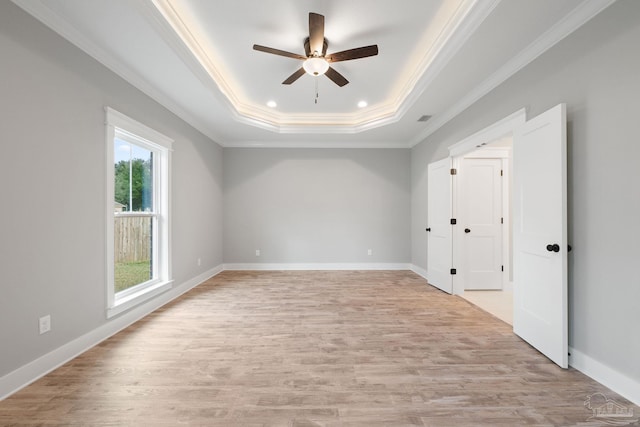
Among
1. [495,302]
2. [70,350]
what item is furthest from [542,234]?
[70,350]

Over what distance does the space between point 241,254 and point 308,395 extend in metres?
4.36

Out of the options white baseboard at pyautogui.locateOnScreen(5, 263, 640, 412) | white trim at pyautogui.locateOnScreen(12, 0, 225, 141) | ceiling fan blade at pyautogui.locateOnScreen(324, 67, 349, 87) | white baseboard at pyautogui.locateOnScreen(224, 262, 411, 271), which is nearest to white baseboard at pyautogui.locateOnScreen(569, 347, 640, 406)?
white baseboard at pyautogui.locateOnScreen(5, 263, 640, 412)

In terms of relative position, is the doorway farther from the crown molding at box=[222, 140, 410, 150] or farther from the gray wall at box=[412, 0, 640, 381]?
the gray wall at box=[412, 0, 640, 381]

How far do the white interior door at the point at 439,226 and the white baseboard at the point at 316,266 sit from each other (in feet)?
3.71

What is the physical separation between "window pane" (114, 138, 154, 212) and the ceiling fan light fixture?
225cm

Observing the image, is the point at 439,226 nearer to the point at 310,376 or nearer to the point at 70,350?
the point at 310,376

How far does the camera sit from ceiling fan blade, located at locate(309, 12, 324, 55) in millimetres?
2234

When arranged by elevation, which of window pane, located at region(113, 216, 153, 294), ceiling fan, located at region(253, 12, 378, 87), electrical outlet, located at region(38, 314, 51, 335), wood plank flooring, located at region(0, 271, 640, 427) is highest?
ceiling fan, located at region(253, 12, 378, 87)

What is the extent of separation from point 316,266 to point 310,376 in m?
3.83

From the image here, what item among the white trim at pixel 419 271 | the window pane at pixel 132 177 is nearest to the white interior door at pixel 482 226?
the white trim at pixel 419 271

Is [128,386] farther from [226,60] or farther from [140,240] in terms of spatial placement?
[226,60]

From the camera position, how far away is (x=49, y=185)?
2105 mm

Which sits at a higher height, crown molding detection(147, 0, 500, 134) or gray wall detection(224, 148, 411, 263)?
crown molding detection(147, 0, 500, 134)

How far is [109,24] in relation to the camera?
2.20 m
